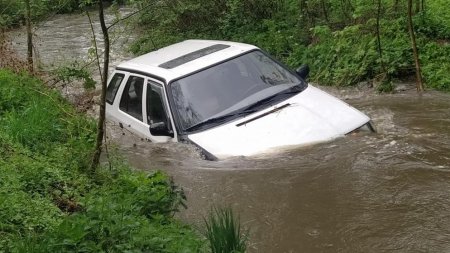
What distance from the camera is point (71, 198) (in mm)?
5027

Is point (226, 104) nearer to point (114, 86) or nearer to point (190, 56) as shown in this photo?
point (190, 56)

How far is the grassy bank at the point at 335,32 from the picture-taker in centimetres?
939

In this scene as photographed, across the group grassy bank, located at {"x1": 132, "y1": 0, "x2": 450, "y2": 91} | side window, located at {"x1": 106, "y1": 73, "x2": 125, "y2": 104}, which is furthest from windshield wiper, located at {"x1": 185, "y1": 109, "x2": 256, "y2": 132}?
grassy bank, located at {"x1": 132, "y1": 0, "x2": 450, "y2": 91}

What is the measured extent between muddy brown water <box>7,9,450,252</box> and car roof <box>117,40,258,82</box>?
89cm

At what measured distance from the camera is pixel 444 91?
27.6 ft

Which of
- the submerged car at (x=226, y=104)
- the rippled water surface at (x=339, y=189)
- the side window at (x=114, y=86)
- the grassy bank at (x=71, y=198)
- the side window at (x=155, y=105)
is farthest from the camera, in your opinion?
the side window at (x=114, y=86)

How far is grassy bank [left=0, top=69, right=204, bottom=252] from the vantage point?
395 cm

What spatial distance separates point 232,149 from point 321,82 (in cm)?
468

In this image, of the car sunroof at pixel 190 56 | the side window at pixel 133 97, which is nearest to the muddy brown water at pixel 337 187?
the side window at pixel 133 97

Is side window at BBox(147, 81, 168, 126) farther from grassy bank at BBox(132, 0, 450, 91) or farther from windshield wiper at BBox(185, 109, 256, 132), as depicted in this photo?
grassy bank at BBox(132, 0, 450, 91)

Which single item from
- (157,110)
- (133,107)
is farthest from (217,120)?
(133,107)

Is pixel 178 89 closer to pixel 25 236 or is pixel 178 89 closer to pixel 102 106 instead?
pixel 102 106

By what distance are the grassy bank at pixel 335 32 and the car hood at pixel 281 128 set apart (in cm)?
302

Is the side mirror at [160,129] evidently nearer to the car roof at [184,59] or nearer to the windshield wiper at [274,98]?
the car roof at [184,59]
